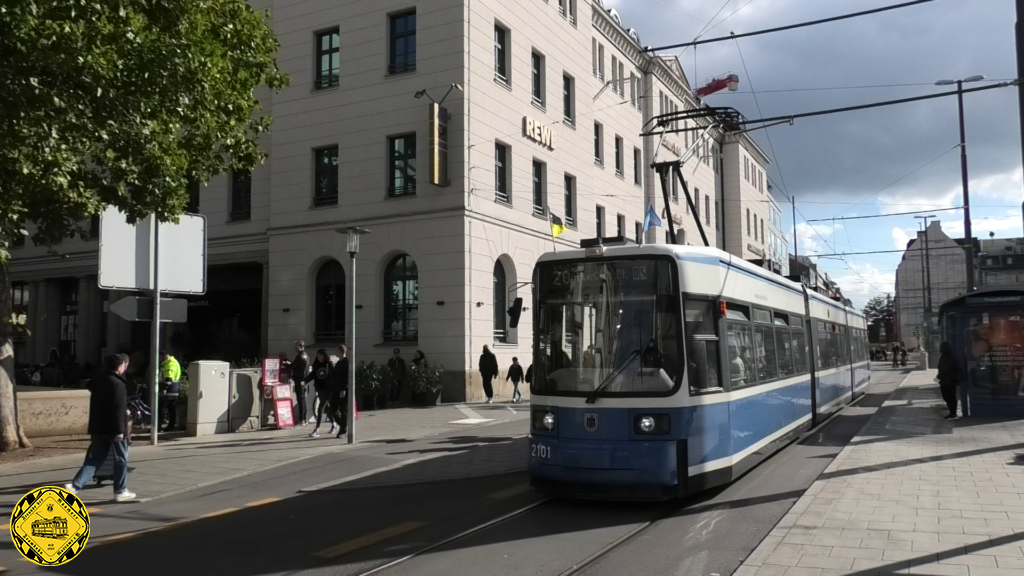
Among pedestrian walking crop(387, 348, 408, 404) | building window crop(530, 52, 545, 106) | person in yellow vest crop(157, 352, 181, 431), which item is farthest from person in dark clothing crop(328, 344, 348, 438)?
building window crop(530, 52, 545, 106)

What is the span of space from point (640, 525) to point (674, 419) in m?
1.10

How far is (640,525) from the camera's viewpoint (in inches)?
308

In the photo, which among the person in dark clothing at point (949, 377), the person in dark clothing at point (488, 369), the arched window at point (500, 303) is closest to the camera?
the person in dark clothing at point (949, 377)

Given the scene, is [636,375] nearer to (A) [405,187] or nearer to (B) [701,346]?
(B) [701,346]

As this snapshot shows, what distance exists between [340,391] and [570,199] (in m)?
18.6

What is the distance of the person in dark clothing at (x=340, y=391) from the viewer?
1550cm

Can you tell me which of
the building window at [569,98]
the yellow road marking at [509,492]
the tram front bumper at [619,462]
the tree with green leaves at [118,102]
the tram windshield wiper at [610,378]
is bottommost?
the yellow road marking at [509,492]

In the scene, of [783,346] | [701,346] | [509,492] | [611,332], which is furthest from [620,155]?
[611,332]

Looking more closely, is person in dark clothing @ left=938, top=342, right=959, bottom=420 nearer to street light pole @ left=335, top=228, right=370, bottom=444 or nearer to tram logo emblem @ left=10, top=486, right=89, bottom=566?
street light pole @ left=335, top=228, right=370, bottom=444

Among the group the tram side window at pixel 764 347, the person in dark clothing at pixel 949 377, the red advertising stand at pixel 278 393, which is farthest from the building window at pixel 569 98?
the tram side window at pixel 764 347

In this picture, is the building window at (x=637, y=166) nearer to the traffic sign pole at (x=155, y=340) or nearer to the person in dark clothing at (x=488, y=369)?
the person in dark clothing at (x=488, y=369)

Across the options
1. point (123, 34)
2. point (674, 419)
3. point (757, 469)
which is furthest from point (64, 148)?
point (757, 469)

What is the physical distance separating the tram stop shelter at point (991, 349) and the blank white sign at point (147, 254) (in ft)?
49.8

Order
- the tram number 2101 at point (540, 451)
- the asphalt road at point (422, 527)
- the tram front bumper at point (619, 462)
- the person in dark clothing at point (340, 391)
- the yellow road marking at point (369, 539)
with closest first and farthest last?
the asphalt road at point (422, 527), the yellow road marking at point (369, 539), the tram front bumper at point (619, 462), the tram number 2101 at point (540, 451), the person in dark clothing at point (340, 391)
